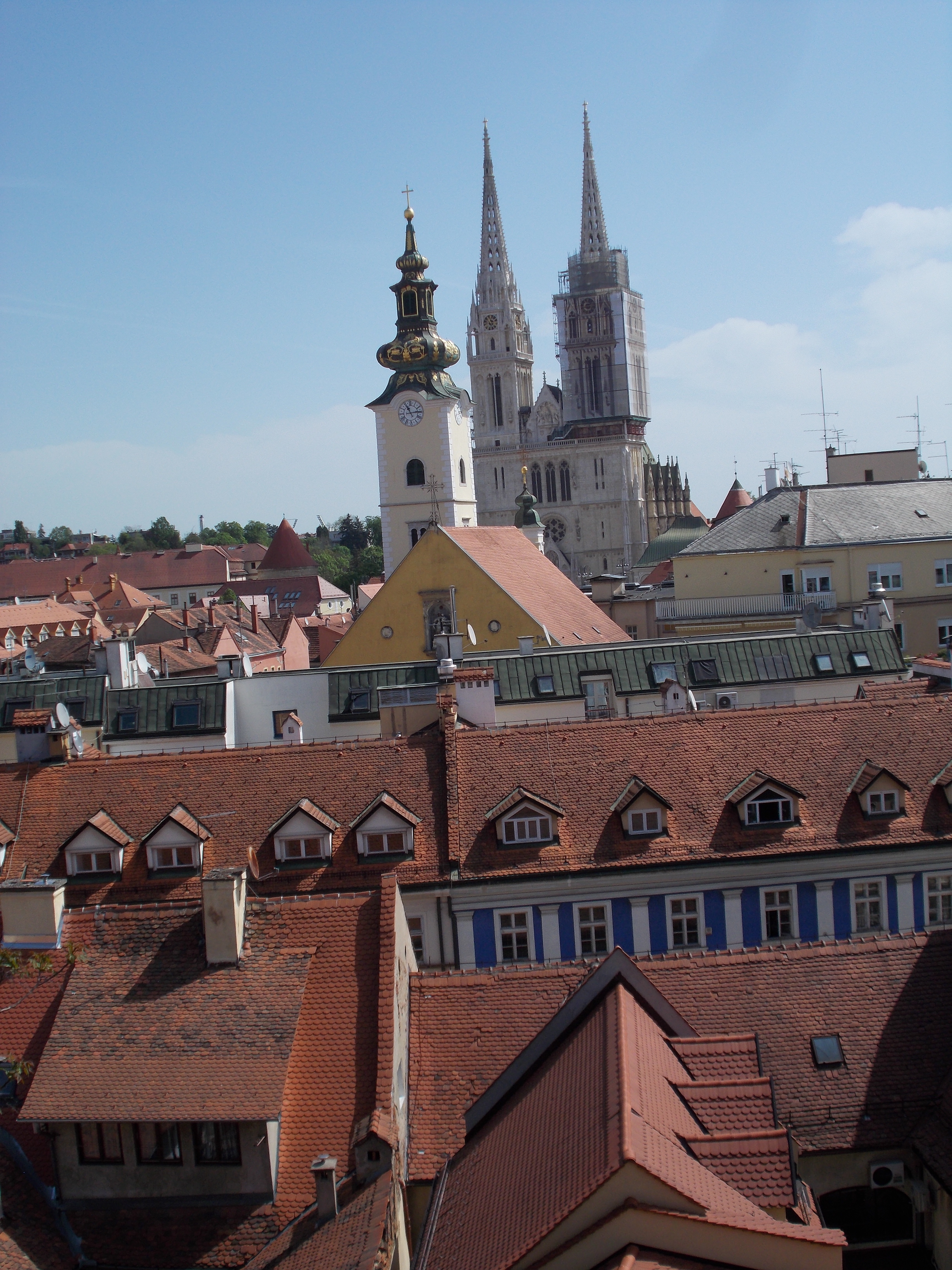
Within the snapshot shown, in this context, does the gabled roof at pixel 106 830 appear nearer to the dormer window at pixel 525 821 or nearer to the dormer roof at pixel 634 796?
the dormer window at pixel 525 821

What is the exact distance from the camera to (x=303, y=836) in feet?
70.4

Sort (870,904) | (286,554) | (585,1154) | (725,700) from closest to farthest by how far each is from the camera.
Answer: (585,1154)
(870,904)
(725,700)
(286,554)

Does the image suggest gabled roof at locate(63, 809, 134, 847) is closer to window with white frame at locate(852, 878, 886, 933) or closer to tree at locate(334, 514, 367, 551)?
window with white frame at locate(852, 878, 886, 933)

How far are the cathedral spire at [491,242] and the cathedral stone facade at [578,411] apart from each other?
0.12 meters

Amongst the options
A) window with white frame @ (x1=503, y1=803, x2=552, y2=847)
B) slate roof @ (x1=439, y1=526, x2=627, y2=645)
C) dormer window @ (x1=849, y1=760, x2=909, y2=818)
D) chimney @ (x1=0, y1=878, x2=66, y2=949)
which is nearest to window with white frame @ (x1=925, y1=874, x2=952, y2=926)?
dormer window @ (x1=849, y1=760, x2=909, y2=818)

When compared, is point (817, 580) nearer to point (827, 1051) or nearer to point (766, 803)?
point (766, 803)

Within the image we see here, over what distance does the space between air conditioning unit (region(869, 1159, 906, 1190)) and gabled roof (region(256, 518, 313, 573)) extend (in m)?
118

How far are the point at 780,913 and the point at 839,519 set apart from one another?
1172 inches

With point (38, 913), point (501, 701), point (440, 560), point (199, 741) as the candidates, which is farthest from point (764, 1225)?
point (440, 560)

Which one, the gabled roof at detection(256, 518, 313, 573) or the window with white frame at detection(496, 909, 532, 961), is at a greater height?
the gabled roof at detection(256, 518, 313, 573)

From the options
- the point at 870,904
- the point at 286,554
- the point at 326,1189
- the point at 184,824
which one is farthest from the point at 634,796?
the point at 286,554

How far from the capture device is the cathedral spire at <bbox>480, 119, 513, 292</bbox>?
487 ft

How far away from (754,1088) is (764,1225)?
2832mm

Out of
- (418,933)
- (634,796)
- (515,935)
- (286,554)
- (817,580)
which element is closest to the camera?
(418,933)
